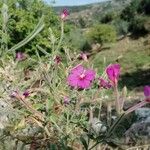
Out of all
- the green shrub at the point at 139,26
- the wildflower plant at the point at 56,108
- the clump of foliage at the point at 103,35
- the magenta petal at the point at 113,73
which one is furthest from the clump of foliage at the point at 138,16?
the magenta petal at the point at 113,73

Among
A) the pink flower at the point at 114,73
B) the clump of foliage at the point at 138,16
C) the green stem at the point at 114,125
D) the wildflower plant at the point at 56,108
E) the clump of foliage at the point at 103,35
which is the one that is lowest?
the clump of foliage at the point at 103,35

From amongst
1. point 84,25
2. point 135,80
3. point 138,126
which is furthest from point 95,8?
point 138,126

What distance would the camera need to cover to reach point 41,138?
2789 millimetres

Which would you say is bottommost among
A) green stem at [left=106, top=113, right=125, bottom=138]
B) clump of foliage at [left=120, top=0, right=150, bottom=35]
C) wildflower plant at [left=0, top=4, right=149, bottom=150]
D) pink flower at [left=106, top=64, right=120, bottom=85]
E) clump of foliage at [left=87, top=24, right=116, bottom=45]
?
clump of foliage at [left=87, top=24, right=116, bottom=45]

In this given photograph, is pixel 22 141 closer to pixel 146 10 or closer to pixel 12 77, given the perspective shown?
pixel 12 77

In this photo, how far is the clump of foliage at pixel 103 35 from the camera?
3862 centimetres

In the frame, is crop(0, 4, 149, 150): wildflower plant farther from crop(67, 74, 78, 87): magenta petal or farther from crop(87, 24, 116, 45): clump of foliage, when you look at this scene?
crop(87, 24, 116, 45): clump of foliage

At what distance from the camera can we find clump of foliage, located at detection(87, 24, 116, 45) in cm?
3862

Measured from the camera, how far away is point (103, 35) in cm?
3938

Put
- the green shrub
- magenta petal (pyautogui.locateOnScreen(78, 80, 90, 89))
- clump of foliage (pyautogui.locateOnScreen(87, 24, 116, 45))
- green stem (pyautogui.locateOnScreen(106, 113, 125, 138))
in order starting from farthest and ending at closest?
clump of foliage (pyautogui.locateOnScreen(87, 24, 116, 45)) → the green shrub → magenta petal (pyautogui.locateOnScreen(78, 80, 90, 89)) → green stem (pyautogui.locateOnScreen(106, 113, 125, 138))

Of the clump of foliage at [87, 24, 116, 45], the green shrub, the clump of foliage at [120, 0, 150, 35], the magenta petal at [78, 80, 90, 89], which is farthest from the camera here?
the clump of foliage at [87, 24, 116, 45]

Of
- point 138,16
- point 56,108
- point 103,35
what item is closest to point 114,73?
point 56,108

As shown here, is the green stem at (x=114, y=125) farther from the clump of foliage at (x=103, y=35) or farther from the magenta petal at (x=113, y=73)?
the clump of foliage at (x=103, y=35)

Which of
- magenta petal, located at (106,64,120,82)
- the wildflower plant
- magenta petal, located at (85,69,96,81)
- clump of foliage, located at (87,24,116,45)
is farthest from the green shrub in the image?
magenta petal, located at (106,64,120,82)
